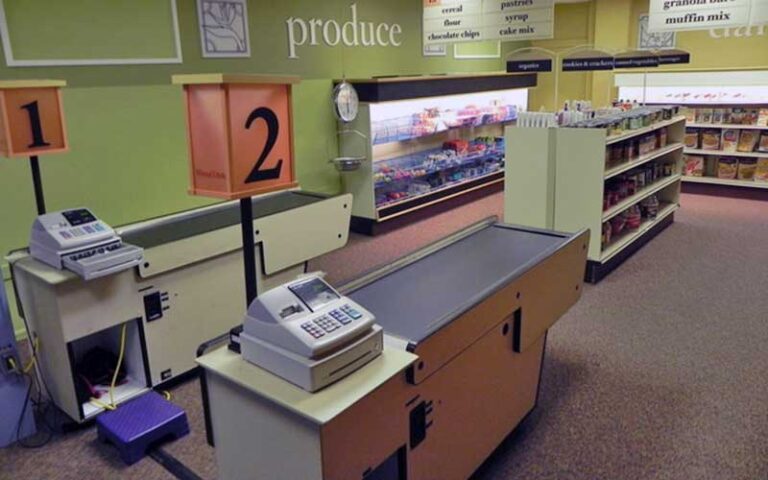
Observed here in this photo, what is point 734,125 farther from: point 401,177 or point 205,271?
point 205,271

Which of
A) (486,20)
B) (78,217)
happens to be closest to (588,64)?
(486,20)

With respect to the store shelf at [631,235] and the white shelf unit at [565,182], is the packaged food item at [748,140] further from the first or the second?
the white shelf unit at [565,182]

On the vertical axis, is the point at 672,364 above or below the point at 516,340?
below

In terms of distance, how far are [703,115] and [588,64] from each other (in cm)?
223

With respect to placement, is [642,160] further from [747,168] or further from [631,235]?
[747,168]

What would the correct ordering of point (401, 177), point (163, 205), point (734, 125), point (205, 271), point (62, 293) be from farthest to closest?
point (734, 125) < point (401, 177) < point (163, 205) < point (205, 271) < point (62, 293)

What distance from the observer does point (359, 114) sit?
6746 mm

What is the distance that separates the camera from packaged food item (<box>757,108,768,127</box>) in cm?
776

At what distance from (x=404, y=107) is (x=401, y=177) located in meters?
0.91

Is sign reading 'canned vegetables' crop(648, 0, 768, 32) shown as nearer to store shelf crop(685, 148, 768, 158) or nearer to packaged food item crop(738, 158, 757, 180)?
store shelf crop(685, 148, 768, 158)

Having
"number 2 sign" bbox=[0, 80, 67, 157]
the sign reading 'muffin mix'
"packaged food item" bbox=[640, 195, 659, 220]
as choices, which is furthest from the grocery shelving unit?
"number 2 sign" bbox=[0, 80, 67, 157]

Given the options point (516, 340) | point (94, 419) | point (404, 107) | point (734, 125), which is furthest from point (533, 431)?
point (734, 125)

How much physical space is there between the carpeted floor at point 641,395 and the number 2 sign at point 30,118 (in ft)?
5.31

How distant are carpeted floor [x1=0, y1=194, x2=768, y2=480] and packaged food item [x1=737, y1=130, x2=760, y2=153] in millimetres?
2850
